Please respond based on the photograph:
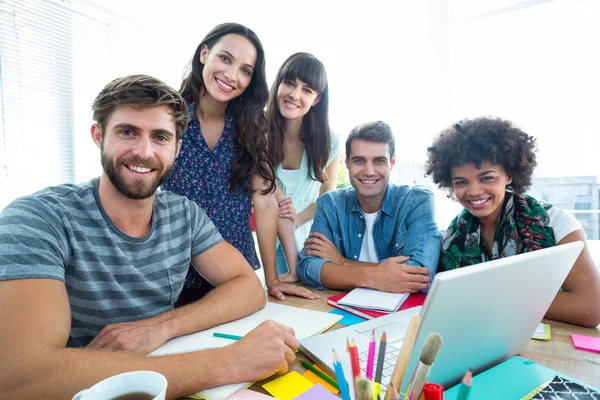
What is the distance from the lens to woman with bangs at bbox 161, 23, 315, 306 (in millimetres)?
1576

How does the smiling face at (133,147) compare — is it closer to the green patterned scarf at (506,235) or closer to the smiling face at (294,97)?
the smiling face at (294,97)

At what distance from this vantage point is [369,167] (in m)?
1.74

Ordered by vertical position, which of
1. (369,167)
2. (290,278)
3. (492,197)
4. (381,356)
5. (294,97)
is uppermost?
(294,97)

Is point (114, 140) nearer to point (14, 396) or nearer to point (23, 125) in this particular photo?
point (14, 396)

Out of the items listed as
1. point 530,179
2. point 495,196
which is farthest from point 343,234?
point 530,179

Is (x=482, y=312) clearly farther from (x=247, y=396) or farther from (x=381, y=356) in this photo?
(x=247, y=396)

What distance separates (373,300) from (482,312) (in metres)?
0.61

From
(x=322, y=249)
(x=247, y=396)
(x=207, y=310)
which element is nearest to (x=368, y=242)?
(x=322, y=249)

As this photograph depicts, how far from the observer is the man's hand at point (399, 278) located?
1309 mm

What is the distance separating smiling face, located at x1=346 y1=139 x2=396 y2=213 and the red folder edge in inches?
22.8

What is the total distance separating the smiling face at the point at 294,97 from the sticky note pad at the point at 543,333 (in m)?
1.41

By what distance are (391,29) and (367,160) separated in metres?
2.00

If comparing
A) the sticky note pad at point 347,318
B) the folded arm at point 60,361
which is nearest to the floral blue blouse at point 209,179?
the sticky note pad at point 347,318

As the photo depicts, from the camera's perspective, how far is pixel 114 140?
3.61 ft
